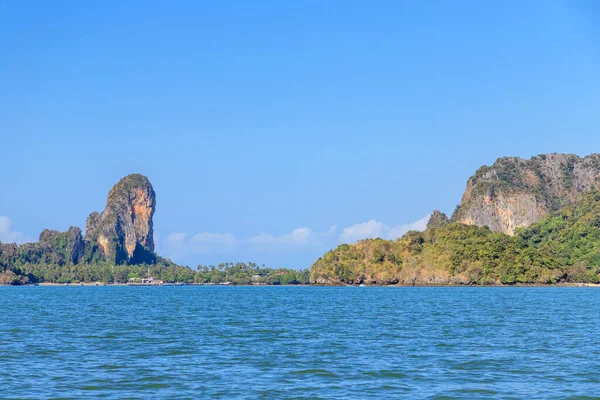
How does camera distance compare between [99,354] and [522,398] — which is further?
[99,354]

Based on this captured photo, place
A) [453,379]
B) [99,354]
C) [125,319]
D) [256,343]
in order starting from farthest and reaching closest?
[125,319]
[256,343]
[99,354]
[453,379]

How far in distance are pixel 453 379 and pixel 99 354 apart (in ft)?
55.2

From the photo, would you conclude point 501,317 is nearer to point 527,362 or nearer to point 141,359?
point 527,362

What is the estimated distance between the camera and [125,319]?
64312mm

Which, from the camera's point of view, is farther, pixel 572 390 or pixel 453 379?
pixel 453 379

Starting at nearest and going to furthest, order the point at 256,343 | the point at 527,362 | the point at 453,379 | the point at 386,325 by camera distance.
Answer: the point at 453,379, the point at 527,362, the point at 256,343, the point at 386,325

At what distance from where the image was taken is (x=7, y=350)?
38.3 m

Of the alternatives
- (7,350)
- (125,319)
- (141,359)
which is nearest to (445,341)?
(141,359)

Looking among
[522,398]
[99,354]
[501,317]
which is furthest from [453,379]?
[501,317]

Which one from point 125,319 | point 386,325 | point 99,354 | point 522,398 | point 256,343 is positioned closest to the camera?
point 522,398

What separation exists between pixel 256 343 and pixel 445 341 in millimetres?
10276

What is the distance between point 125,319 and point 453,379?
131 ft

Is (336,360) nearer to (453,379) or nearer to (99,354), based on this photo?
(453,379)

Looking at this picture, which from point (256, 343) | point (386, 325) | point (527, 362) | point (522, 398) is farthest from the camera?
point (386, 325)
